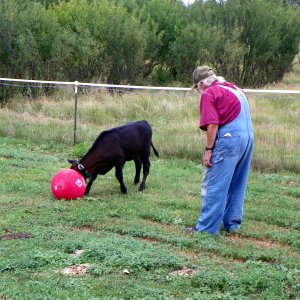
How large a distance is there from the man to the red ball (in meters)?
2.34

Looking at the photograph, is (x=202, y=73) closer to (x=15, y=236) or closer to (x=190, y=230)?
(x=190, y=230)

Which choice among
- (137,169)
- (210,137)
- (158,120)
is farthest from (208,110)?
(158,120)

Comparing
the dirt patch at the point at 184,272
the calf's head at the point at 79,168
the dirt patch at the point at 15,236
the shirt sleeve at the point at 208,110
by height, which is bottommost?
the dirt patch at the point at 15,236

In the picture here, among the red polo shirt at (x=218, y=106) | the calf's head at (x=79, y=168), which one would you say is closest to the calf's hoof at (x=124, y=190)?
the calf's head at (x=79, y=168)

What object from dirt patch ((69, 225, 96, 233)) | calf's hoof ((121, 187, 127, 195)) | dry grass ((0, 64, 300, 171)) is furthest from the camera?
dry grass ((0, 64, 300, 171))

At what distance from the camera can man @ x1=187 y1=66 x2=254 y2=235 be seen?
6.97m

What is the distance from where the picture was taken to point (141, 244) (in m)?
6.65

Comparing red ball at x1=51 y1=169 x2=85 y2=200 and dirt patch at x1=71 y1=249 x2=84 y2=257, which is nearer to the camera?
dirt patch at x1=71 y1=249 x2=84 y2=257

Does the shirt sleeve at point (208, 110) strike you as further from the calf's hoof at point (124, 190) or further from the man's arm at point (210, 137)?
the calf's hoof at point (124, 190)

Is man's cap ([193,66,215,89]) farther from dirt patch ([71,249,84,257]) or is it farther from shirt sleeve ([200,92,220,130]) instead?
dirt patch ([71,249,84,257])

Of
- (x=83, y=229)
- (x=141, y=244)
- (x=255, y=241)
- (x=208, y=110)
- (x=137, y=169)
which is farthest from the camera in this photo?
(x=137, y=169)

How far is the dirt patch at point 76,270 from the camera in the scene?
584 cm

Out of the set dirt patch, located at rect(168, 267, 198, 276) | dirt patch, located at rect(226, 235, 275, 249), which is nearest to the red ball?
dirt patch, located at rect(226, 235, 275, 249)

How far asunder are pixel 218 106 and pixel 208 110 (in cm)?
13
